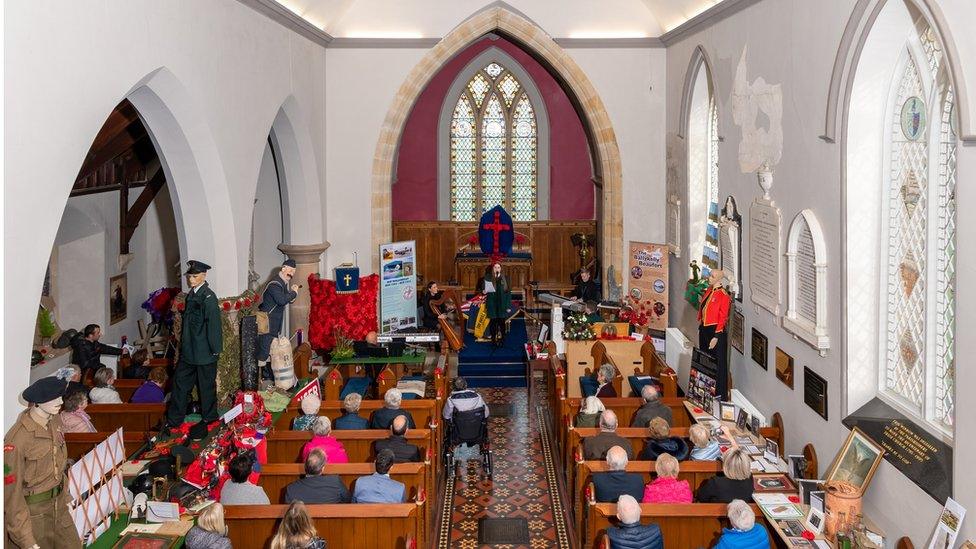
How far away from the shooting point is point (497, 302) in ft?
50.8

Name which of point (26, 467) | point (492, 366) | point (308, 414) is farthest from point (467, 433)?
point (26, 467)

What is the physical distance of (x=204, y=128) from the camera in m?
10.1

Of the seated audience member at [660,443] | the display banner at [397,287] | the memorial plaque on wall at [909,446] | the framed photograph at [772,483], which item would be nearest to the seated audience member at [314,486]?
the seated audience member at [660,443]

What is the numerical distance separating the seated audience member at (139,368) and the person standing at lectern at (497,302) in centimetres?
550

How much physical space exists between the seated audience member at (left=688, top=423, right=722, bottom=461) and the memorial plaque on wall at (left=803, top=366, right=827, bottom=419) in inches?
35.8

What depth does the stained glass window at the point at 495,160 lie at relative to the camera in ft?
72.5

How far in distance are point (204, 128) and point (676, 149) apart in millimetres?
7727

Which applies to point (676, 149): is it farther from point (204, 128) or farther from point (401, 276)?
point (204, 128)

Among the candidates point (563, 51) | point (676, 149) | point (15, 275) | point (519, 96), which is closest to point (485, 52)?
point (519, 96)

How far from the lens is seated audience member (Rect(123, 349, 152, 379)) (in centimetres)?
1166

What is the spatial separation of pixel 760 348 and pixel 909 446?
359cm

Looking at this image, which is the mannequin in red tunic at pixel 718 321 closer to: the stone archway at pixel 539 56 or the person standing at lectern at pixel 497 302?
the person standing at lectern at pixel 497 302

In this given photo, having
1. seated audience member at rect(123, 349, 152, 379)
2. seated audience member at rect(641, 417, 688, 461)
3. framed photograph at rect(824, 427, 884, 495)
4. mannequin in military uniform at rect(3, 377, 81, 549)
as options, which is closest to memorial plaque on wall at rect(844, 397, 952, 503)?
framed photograph at rect(824, 427, 884, 495)

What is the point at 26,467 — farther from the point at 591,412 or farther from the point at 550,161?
the point at 550,161
